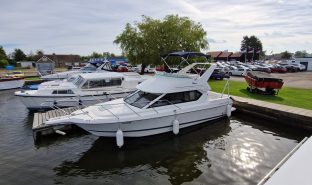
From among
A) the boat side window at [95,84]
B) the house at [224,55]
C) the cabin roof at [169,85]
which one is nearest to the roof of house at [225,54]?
the house at [224,55]

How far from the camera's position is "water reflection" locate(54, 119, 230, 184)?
873cm

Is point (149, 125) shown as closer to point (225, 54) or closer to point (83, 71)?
point (83, 71)

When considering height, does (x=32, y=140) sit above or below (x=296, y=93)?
below

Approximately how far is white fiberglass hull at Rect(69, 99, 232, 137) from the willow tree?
17.3 m

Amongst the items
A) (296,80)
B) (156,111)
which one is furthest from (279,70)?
(156,111)

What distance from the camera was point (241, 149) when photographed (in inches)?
412

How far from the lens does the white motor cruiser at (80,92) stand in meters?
16.1

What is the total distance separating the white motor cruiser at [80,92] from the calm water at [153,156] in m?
2.96

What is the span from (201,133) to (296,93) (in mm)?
10253

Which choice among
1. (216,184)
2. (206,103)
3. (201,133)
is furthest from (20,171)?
(206,103)

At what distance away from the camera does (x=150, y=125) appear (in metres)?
11.2

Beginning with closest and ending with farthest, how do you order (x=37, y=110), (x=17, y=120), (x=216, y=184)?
(x=216, y=184) < (x=17, y=120) < (x=37, y=110)

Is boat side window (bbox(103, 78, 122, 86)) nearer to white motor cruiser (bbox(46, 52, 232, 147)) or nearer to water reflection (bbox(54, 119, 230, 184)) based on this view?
white motor cruiser (bbox(46, 52, 232, 147))

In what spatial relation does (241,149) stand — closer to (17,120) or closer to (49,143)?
Result: (49,143)
